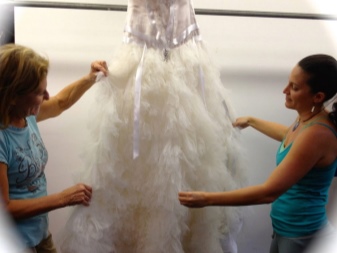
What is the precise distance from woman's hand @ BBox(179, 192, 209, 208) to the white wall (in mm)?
397

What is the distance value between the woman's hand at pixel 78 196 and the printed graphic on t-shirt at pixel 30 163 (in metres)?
0.07

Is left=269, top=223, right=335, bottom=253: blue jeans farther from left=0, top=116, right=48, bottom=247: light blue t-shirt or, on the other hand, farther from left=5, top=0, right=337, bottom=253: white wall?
left=0, top=116, right=48, bottom=247: light blue t-shirt

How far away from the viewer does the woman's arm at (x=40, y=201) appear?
25.2 inches

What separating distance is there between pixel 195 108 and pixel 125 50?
18cm

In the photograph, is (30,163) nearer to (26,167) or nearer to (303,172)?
(26,167)

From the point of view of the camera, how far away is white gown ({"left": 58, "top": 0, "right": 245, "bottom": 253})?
68 centimetres

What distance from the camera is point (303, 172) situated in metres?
0.69

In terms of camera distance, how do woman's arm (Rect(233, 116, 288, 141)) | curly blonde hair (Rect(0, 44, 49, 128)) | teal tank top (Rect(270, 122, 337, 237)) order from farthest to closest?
woman's arm (Rect(233, 116, 288, 141)) → teal tank top (Rect(270, 122, 337, 237)) → curly blonde hair (Rect(0, 44, 49, 128))

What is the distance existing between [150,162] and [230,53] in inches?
18.9

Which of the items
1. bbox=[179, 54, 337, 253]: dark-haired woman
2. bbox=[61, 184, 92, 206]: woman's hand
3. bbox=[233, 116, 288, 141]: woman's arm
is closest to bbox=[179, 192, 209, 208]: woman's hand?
bbox=[179, 54, 337, 253]: dark-haired woman

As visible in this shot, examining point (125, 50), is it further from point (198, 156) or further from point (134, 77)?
point (198, 156)

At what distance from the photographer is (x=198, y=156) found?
71 cm

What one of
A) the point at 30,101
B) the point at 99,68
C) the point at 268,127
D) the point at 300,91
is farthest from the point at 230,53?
the point at 30,101

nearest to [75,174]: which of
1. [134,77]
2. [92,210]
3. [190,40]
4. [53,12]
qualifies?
[92,210]
